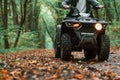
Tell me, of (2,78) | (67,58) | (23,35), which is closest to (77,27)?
(67,58)

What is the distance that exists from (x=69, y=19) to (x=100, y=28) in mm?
1047

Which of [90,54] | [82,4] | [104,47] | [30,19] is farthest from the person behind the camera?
[30,19]

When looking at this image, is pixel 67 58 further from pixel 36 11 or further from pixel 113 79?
pixel 36 11

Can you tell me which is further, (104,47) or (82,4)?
(82,4)

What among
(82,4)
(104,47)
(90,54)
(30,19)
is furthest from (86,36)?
(30,19)

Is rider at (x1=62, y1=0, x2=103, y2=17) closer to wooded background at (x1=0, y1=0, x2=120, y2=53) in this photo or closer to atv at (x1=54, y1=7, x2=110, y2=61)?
atv at (x1=54, y1=7, x2=110, y2=61)

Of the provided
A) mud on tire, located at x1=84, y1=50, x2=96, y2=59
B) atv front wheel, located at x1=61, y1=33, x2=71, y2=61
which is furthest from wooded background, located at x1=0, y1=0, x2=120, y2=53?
atv front wheel, located at x1=61, y1=33, x2=71, y2=61

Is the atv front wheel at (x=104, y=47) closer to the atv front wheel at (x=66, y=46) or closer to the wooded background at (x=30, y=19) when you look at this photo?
the atv front wheel at (x=66, y=46)

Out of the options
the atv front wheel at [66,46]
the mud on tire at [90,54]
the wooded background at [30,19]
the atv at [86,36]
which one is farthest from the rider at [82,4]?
the wooded background at [30,19]

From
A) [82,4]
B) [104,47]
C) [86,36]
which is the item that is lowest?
[104,47]

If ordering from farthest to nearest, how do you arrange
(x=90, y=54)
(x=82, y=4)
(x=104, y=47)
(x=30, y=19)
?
(x=30, y=19) → (x=90, y=54) → (x=82, y=4) → (x=104, y=47)

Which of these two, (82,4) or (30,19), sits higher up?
(82,4)

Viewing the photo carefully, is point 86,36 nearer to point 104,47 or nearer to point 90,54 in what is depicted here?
point 104,47

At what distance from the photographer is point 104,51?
10.6 meters
